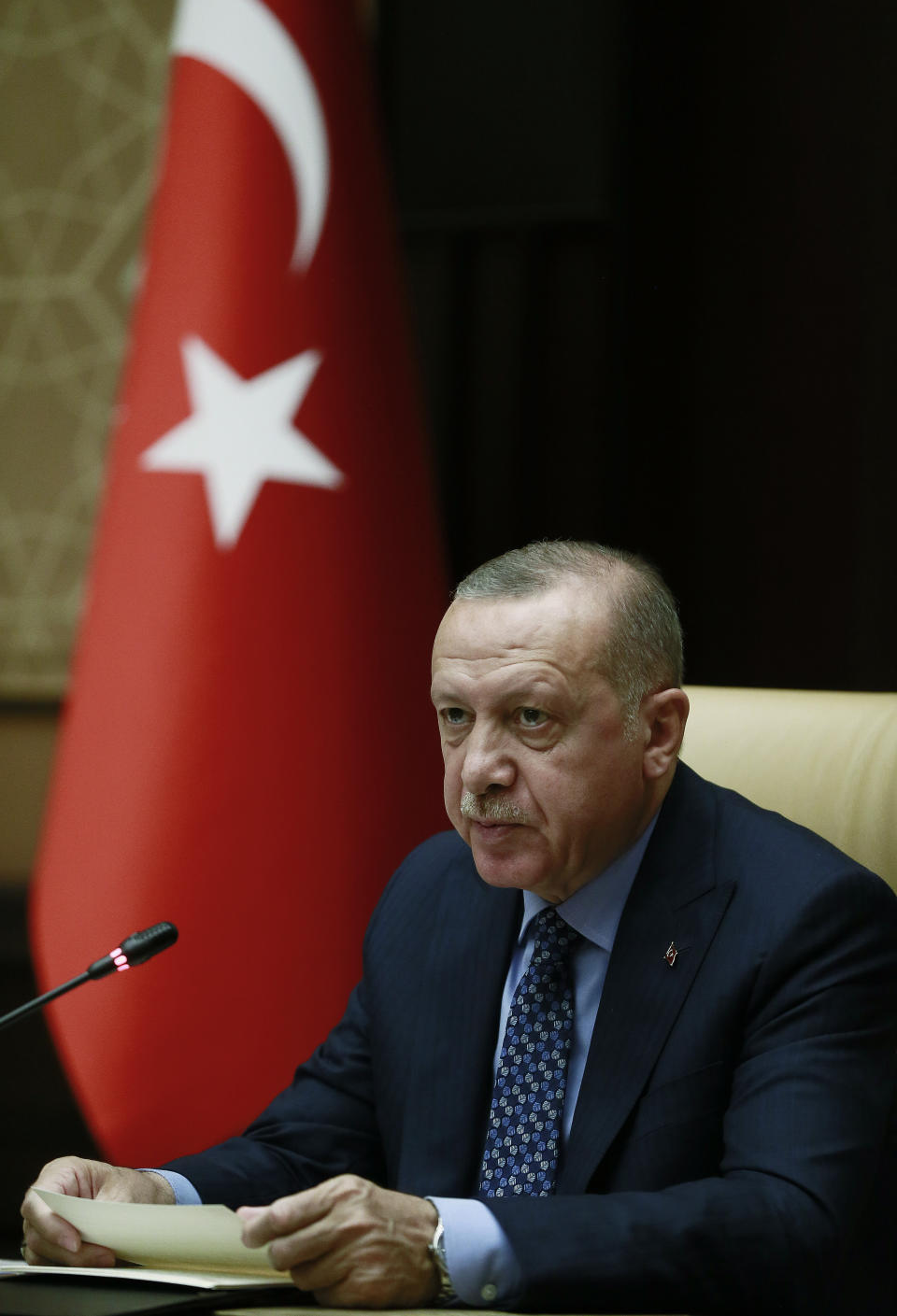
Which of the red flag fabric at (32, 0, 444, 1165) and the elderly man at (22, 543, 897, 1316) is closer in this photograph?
the elderly man at (22, 543, 897, 1316)

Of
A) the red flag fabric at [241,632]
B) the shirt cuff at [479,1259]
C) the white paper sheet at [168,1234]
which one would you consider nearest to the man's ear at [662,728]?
the shirt cuff at [479,1259]

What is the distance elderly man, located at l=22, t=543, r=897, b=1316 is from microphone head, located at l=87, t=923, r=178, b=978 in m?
0.23

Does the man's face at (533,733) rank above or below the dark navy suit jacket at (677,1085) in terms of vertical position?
above

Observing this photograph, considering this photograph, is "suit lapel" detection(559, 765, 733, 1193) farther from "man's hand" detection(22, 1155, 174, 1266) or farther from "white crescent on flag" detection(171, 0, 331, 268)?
"white crescent on flag" detection(171, 0, 331, 268)

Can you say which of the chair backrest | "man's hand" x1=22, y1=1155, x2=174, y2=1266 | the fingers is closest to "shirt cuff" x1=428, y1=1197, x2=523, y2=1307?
the fingers

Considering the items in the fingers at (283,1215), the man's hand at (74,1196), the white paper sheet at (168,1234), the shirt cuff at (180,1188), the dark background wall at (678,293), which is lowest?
the shirt cuff at (180,1188)

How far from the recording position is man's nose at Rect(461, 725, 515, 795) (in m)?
1.57

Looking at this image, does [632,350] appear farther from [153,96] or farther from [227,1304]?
[227,1304]

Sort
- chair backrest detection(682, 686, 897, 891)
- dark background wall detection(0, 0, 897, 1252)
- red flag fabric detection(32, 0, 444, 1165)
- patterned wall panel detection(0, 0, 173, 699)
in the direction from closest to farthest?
chair backrest detection(682, 686, 897, 891) → red flag fabric detection(32, 0, 444, 1165) → dark background wall detection(0, 0, 897, 1252) → patterned wall panel detection(0, 0, 173, 699)

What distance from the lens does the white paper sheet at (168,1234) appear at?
4.10ft

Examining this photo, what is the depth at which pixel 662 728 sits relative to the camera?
166 centimetres

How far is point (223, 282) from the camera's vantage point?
2529mm

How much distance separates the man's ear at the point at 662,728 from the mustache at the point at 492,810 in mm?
164

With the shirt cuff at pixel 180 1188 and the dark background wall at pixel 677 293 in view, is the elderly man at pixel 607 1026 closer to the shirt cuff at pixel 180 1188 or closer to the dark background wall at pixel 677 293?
the shirt cuff at pixel 180 1188
